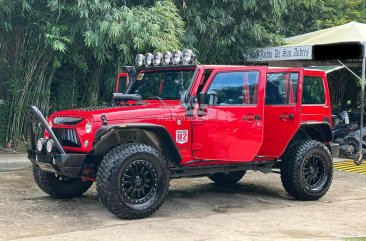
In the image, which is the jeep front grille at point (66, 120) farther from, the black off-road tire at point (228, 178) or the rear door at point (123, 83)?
the black off-road tire at point (228, 178)

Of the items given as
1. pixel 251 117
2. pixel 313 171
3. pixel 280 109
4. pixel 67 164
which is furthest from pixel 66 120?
pixel 313 171

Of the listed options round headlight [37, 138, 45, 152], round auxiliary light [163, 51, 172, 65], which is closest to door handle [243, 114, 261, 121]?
round auxiliary light [163, 51, 172, 65]

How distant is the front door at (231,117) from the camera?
6742mm

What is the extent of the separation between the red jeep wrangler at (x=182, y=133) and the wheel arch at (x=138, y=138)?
0.04ft

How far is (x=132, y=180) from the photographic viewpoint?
6.22 meters

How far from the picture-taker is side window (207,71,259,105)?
22.6ft

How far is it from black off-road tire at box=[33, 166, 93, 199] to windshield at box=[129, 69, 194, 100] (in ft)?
4.47

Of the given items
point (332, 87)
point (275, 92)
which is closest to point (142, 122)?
point (275, 92)

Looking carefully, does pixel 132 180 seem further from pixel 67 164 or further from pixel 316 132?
pixel 316 132

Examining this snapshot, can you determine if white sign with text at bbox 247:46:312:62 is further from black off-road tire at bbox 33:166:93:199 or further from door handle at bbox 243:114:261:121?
black off-road tire at bbox 33:166:93:199

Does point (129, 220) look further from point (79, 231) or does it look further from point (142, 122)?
point (142, 122)

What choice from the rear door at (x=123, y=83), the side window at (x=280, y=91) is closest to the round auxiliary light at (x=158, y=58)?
the rear door at (x=123, y=83)

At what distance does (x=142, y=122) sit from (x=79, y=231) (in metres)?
1.36

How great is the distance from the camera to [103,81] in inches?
465
